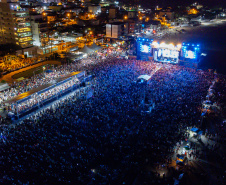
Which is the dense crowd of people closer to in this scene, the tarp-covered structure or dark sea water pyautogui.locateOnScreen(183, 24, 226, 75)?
dark sea water pyautogui.locateOnScreen(183, 24, 226, 75)

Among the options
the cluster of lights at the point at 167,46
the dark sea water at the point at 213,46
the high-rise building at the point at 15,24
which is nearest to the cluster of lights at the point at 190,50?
the cluster of lights at the point at 167,46

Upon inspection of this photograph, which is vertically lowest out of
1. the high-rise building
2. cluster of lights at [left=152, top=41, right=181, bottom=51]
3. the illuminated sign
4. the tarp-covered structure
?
the tarp-covered structure

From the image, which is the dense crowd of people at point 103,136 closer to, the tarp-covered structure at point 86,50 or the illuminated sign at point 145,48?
the illuminated sign at point 145,48

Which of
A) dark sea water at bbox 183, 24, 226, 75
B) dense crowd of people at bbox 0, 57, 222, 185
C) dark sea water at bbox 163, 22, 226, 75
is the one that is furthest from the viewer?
dark sea water at bbox 163, 22, 226, 75

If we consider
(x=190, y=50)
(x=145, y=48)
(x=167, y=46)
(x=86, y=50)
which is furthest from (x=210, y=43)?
(x=86, y=50)

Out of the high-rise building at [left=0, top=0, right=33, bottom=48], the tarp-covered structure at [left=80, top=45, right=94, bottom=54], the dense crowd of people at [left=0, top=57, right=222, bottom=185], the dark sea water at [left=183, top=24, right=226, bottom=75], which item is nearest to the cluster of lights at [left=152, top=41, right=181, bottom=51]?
the dark sea water at [left=183, top=24, right=226, bottom=75]
